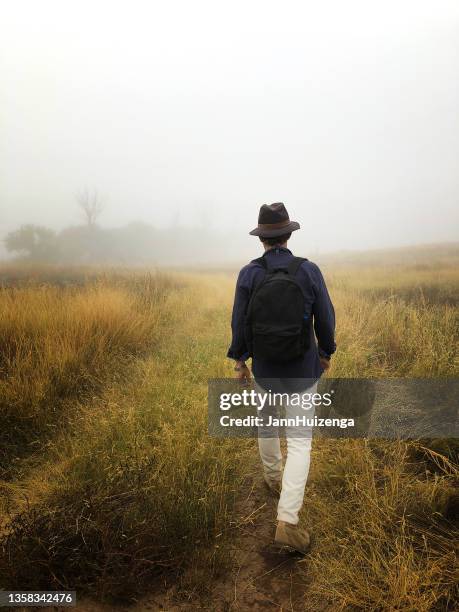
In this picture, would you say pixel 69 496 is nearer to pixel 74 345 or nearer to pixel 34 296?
pixel 74 345

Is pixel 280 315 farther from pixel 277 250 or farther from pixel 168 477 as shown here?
pixel 168 477

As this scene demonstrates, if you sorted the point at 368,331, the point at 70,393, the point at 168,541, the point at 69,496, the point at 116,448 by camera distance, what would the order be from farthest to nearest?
the point at 368,331 < the point at 70,393 < the point at 116,448 < the point at 69,496 < the point at 168,541

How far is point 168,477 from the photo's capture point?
2.73m

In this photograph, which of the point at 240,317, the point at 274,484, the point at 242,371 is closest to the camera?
the point at 240,317

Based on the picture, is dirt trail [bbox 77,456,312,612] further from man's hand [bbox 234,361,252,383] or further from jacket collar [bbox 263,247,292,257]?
jacket collar [bbox 263,247,292,257]

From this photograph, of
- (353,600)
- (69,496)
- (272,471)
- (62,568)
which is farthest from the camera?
(272,471)

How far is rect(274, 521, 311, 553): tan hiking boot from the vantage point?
230 centimetres

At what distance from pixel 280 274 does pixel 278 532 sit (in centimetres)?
163

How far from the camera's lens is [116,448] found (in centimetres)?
325

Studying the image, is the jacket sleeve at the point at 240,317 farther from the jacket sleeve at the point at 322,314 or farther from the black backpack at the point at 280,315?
the jacket sleeve at the point at 322,314

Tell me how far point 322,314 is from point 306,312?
0.12 metres

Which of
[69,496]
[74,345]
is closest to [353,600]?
[69,496]

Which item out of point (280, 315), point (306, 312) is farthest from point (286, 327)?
point (306, 312)

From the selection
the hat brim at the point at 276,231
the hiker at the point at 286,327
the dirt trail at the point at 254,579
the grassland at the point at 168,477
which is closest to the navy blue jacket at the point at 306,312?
the hiker at the point at 286,327
